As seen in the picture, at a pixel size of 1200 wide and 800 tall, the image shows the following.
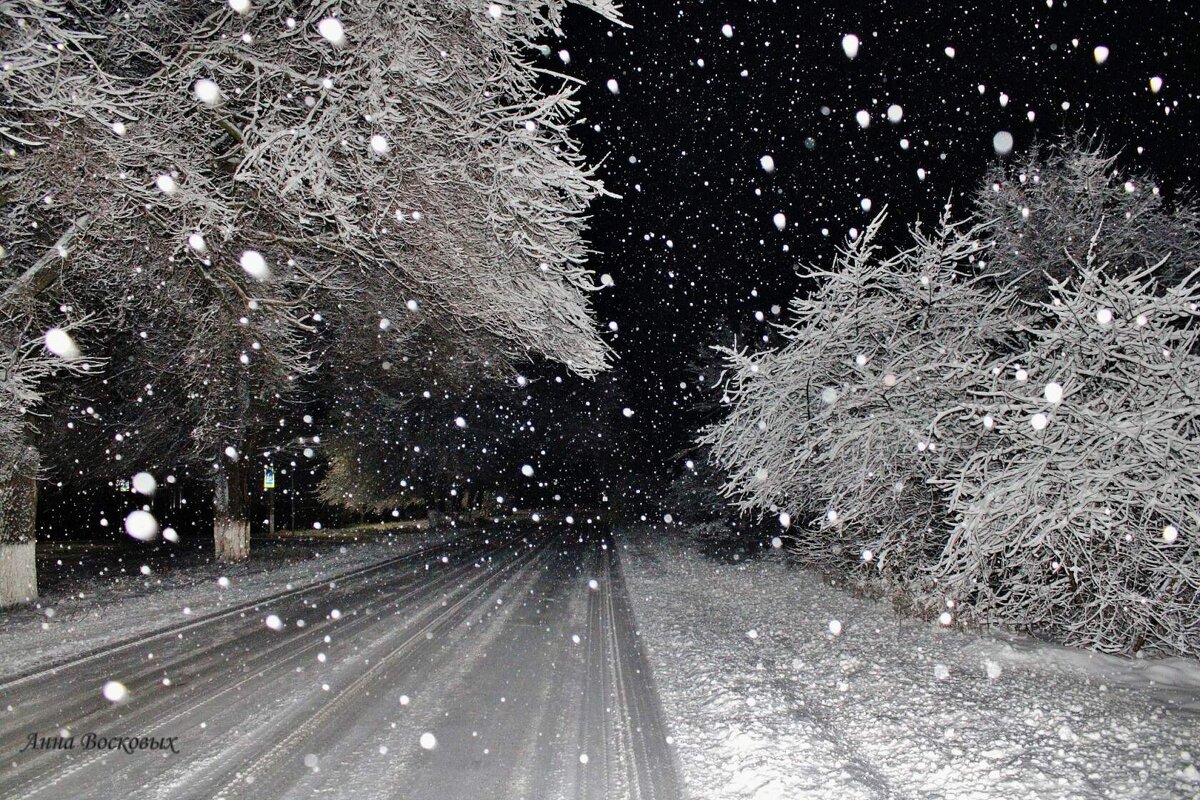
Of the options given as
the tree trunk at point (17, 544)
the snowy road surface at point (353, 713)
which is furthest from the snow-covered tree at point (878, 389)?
the tree trunk at point (17, 544)

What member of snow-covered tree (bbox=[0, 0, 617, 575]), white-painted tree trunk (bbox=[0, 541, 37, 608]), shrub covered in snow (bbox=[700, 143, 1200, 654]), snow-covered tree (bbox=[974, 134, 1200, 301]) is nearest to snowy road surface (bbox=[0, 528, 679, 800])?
white-painted tree trunk (bbox=[0, 541, 37, 608])

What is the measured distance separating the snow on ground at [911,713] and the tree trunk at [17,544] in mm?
10488

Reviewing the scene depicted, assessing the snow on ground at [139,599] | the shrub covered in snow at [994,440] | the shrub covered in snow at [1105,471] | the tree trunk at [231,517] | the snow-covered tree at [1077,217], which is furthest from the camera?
the tree trunk at [231,517]

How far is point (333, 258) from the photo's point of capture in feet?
39.7

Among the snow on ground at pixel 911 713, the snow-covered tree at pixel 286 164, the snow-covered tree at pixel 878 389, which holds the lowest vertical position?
the snow on ground at pixel 911 713

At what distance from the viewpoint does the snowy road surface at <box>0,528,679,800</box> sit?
4.48 meters

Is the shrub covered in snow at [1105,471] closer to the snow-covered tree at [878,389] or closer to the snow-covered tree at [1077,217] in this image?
the snow-covered tree at [878,389]

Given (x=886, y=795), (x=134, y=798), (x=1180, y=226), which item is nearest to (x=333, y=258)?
(x=134, y=798)

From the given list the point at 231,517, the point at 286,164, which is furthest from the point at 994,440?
the point at 231,517

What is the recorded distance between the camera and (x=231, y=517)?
18688mm

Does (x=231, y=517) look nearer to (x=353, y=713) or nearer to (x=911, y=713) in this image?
(x=353, y=713)

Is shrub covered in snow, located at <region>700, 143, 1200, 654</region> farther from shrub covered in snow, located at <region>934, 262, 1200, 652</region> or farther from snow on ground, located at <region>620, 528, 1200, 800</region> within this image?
snow on ground, located at <region>620, 528, 1200, 800</region>

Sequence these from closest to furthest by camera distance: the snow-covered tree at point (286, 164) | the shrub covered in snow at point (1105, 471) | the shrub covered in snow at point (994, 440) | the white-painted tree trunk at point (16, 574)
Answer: the shrub covered in snow at point (1105, 471) < the shrub covered in snow at point (994, 440) < the snow-covered tree at point (286, 164) < the white-painted tree trunk at point (16, 574)

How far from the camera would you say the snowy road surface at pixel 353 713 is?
14.7ft
